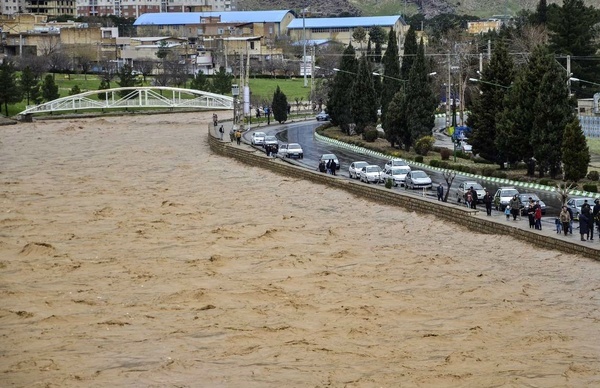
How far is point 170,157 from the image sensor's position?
77.3 metres

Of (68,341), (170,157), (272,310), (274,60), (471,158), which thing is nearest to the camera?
(68,341)

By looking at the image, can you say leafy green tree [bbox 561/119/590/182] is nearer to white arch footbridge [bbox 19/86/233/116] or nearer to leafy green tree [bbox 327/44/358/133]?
leafy green tree [bbox 327/44/358/133]

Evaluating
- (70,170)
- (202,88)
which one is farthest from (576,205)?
(202,88)

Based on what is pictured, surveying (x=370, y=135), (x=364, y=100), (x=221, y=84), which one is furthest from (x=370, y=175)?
(x=221, y=84)

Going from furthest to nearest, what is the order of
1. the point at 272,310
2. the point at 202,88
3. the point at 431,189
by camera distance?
the point at 202,88
the point at 431,189
the point at 272,310

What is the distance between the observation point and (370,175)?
183 ft

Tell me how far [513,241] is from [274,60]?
131 metres

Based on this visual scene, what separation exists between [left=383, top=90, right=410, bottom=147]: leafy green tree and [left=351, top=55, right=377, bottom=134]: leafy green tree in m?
9.00

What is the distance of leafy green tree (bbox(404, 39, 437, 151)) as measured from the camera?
7169 centimetres

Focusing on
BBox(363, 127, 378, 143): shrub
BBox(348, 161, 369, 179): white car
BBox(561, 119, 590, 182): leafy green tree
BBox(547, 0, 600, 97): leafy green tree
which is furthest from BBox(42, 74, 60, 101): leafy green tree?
BBox(561, 119, 590, 182): leafy green tree

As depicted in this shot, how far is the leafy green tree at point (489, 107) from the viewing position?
61812 mm

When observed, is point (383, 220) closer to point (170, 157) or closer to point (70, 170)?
point (70, 170)

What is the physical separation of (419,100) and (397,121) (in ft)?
7.06

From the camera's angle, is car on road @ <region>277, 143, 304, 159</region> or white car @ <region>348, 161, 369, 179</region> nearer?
white car @ <region>348, 161, 369, 179</region>
